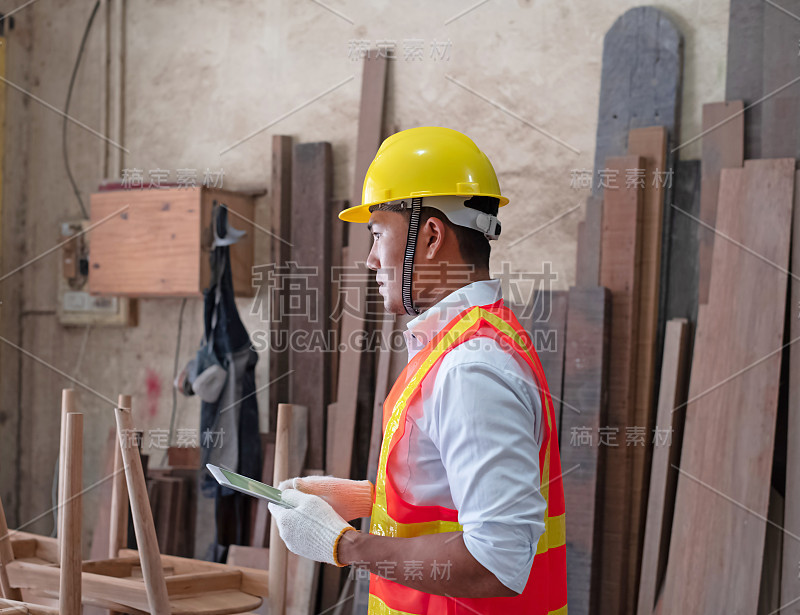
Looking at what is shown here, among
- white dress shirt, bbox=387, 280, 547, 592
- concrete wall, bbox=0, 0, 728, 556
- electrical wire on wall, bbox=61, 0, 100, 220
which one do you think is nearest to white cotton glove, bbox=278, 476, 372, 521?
white dress shirt, bbox=387, 280, 547, 592

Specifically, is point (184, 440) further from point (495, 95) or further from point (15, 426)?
point (495, 95)

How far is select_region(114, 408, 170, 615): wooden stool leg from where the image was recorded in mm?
2002

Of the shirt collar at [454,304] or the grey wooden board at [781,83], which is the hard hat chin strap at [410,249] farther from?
the grey wooden board at [781,83]

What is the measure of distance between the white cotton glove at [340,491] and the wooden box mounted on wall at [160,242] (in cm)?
192

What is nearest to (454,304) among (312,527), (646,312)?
(312,527)

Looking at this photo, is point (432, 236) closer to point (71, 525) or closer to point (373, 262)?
point (373, 262)

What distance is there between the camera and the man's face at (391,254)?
5.23ft

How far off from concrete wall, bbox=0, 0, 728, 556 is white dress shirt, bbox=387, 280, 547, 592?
1.93 m

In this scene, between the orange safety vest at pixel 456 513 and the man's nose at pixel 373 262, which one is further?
the man's nose at pixel 373 262

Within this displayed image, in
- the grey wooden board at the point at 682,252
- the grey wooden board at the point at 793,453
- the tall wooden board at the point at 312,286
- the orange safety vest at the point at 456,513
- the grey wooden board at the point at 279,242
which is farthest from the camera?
the grey wooden board at the point at 279,242

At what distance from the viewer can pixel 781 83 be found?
108 inches

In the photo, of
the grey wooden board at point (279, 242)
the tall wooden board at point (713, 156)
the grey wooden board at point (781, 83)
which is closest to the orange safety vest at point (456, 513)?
the tall wooden board at point (713, 156)

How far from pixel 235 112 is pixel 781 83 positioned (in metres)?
2.45

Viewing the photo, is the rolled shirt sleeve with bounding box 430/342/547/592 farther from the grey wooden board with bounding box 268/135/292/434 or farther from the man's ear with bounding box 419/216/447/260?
the grey wooden board with bounding box 268/135/292/434
